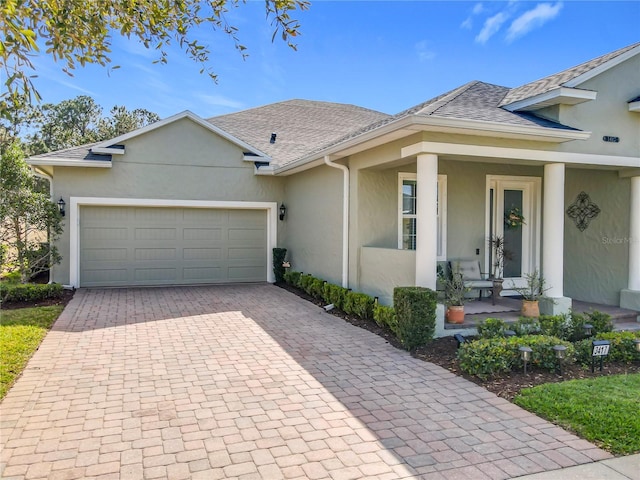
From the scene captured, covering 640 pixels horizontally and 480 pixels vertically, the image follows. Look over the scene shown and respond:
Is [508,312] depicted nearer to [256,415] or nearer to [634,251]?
[634,251]

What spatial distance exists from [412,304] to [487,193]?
470 cm

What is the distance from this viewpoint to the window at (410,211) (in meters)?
9.70

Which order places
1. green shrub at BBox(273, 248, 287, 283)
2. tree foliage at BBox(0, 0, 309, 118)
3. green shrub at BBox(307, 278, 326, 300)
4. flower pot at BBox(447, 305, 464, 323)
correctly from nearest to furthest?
tree foliage at BBox(0, 0, 309, 118)
flower pot at BBox(447, 305, 464, 323)
green shrub at BBox(307, 278, 326, 300)
green shrub at BBox(273, 248, 287, 283)

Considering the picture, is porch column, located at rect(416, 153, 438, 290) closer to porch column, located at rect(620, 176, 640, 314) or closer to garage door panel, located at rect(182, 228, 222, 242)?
porch column, located at rect(620, 176, 640, 314)

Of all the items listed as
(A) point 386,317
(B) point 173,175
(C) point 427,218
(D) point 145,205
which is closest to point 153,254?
(D) point 145,205

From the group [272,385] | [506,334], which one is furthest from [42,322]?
[506,334]

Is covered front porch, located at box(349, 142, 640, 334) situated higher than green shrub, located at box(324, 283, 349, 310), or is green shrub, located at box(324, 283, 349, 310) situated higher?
covered front porch, located at box(349, 142, 640, 334)

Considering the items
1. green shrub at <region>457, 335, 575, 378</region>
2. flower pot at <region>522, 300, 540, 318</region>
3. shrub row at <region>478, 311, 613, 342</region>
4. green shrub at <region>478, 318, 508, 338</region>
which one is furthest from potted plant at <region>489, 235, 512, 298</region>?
green shrub at <region>457, 335, 575, 378</region>

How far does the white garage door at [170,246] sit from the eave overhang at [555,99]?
7.58 metres

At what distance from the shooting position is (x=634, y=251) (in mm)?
9039

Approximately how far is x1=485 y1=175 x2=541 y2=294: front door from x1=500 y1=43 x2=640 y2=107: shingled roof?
181 cm

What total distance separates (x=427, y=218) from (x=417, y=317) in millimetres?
1605

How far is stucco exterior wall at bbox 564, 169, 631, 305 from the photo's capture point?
941cm

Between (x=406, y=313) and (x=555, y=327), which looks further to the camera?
(x=555, y=327)
